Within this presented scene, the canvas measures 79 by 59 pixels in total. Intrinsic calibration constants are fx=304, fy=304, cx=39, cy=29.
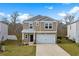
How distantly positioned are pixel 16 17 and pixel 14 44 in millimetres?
852

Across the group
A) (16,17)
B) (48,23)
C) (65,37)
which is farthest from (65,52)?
(16,17)

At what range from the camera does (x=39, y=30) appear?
32.2 feet

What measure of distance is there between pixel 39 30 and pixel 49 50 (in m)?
0.77

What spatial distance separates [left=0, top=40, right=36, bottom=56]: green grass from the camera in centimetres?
925

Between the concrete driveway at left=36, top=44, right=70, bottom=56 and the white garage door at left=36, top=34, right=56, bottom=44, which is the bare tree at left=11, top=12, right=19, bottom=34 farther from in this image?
the concrete driveway at left=36, top=44, right=70, bottom=56

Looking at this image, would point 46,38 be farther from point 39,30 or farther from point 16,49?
point 16,49

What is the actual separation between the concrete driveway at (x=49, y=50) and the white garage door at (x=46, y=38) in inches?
6.8

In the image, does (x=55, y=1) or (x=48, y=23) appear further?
(x=48, y=23)

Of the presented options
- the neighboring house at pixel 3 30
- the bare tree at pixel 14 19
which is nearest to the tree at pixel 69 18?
the bare tree at pixel 14 19

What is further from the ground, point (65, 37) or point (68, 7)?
point (68, 7)

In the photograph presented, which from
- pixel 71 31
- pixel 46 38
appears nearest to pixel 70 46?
pixel 71 31

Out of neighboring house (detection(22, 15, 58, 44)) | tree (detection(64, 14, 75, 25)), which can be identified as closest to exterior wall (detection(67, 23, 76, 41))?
tree (detection(64, 14, 75, 25))

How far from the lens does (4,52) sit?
30.5 feet

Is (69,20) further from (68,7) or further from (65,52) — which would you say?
(65,52)
